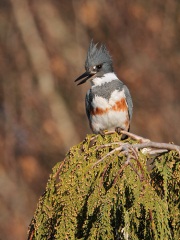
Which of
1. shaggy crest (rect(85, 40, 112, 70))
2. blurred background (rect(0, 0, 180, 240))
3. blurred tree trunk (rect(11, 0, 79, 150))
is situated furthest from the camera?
blurred tree trunk (rect(11, 0, 79, 150))

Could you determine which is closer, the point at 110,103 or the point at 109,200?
the point at 109,200

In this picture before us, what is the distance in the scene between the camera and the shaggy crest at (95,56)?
10.6ft

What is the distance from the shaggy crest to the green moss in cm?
145

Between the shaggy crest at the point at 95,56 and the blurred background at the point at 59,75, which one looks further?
the blurred background at the point at 59,75

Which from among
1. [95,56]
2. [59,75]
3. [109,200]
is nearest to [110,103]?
[95,56]

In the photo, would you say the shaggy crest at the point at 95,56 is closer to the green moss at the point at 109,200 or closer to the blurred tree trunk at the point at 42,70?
the green moss at the point at 109,200

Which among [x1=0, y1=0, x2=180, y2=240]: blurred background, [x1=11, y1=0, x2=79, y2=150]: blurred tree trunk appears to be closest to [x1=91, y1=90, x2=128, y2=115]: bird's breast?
[x1=0, y1=0, x2=180, y2=240]: blurred background

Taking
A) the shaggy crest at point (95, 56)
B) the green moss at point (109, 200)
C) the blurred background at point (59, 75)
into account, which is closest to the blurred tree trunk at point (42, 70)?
the blurred background at point (59, 75)

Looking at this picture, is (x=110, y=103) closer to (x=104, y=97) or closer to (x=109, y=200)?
(x=104, y=97)

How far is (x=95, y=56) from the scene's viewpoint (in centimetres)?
326

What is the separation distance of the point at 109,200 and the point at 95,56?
5.84 ft

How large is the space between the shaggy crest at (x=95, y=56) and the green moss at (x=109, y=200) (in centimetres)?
145

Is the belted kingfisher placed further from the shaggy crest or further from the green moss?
the green moss

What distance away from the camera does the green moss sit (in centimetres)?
153
